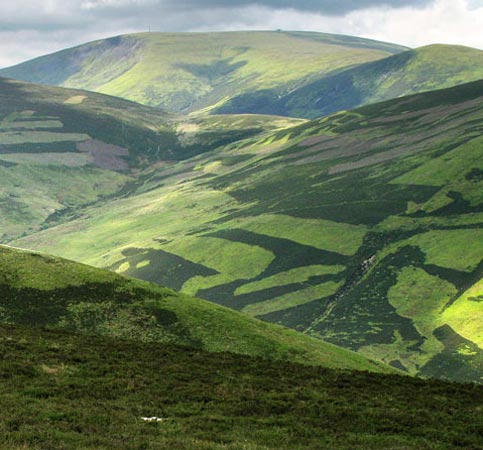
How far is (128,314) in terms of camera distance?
7925cm

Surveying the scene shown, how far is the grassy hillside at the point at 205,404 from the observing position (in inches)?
1232

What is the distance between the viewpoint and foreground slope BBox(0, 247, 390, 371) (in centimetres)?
7500

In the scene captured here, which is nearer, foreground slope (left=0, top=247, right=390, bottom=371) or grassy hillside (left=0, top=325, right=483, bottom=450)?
grassy hillside (left=0, top=325, right=483, bottom=450)

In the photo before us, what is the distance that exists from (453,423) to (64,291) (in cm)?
5861

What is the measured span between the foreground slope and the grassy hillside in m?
16.4

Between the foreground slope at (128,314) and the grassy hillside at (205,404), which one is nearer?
the grassy hillside at (205,404)

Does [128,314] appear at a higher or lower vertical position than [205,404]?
lower

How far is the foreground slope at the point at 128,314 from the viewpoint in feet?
246

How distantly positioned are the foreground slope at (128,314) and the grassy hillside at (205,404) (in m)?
16.4

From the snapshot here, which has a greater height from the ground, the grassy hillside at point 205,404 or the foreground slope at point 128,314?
the grassy hillside at point 205,404

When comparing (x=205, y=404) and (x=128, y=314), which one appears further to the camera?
(x=128, y=314)

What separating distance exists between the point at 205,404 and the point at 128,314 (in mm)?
41109

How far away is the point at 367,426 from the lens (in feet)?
122

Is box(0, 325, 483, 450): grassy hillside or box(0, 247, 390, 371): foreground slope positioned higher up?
box(0, 325, 483, 450): grassy hillside
